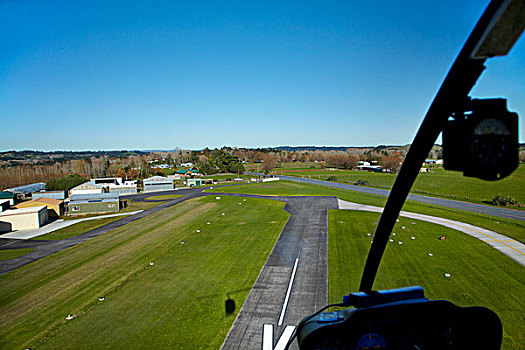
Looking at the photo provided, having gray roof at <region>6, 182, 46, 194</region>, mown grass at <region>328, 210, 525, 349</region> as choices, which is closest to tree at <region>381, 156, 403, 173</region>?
mown grass at <region>328, 210, 525, 349</region>

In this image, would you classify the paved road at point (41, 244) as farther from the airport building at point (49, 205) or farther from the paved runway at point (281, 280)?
the airport building at point (49, 205)

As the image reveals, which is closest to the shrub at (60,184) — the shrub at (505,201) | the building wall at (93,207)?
the building wall at (93,207)

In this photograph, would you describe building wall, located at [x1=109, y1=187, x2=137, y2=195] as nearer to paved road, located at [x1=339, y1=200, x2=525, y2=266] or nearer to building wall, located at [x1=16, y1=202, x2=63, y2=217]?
building wall, located at [x1=16, y1=202, x2=63, y2=217]

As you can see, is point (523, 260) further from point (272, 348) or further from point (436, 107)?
point (436, 107)

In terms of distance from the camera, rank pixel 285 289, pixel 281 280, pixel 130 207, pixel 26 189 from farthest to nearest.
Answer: pixel 26 189
pixel 130 207
pixel 281 280
pixel 285 289

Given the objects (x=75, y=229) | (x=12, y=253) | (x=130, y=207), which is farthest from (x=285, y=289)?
(x=130, y=207)

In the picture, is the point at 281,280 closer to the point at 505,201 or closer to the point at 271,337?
the point at 271,337
